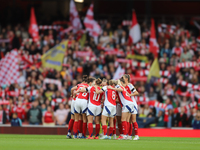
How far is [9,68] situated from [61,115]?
5084mm

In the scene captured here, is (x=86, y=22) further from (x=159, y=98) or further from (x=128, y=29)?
(x=159, y=98)

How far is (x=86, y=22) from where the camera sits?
24.9 meters

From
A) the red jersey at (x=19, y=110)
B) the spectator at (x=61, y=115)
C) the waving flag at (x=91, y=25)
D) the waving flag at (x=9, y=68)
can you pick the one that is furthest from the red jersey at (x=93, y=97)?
the waving flag at (x=91, y=25)

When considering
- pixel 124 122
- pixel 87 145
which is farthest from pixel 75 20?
pixel 87 145

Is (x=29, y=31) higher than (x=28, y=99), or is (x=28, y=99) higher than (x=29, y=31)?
(x=29, y=31)

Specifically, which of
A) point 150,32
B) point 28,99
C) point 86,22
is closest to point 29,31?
point 86,22

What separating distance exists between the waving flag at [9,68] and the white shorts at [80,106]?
8.90 meters

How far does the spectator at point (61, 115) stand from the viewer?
777 inches

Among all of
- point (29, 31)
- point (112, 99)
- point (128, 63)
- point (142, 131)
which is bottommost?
point (142, 131)

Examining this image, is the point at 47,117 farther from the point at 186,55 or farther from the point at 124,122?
the point at 186,55

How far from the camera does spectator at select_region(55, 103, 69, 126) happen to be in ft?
64.7

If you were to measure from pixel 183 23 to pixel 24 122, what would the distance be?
39.3 ft

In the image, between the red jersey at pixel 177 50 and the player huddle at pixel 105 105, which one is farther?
the red jersey at pixel 177 50

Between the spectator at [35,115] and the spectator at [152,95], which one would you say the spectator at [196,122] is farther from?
the spectator at [35,115]
